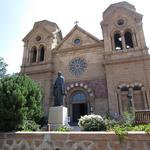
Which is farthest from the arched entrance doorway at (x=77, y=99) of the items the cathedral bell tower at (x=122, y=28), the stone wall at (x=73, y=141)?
the stone wall at (x=73, y=141)

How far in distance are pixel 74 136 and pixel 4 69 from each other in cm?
2749

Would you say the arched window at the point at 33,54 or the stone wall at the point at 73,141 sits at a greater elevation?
the arched window at the point at 33,54

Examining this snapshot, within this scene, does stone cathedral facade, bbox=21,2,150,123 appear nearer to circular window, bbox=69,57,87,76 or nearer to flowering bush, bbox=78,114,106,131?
circular window, bbox=69,57,87,76

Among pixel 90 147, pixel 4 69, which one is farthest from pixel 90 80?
pixel 4 69

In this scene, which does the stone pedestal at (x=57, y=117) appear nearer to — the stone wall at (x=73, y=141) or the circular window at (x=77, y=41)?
the stone wall at (x=73, y=141)

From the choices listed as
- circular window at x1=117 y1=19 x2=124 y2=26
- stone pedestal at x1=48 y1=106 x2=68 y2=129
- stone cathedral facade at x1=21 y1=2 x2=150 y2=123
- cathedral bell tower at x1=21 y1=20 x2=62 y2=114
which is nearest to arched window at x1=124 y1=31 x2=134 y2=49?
stone cathedral facade at x1=21 y1=2 x2=150 y2=123

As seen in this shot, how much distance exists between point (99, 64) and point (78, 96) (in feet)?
15.2

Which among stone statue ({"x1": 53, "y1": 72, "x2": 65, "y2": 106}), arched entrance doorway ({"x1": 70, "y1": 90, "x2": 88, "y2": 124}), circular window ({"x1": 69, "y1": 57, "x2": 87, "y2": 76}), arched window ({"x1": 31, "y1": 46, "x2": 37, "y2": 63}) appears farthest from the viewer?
arched window ({"x1": 31, "y1": 46, "x2": 37, "y2": 63})

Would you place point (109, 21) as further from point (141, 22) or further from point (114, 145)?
point (114, 145)

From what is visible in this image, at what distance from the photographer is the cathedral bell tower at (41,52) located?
2231cm

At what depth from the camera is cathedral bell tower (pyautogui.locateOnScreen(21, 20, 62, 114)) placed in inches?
878

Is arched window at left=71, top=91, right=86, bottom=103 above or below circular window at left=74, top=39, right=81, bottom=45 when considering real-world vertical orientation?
below

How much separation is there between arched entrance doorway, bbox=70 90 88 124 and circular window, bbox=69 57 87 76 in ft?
8.17

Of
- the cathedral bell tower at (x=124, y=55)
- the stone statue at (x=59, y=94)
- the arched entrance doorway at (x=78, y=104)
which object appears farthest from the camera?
the arched entrance doorway at (x=78, y=104)
